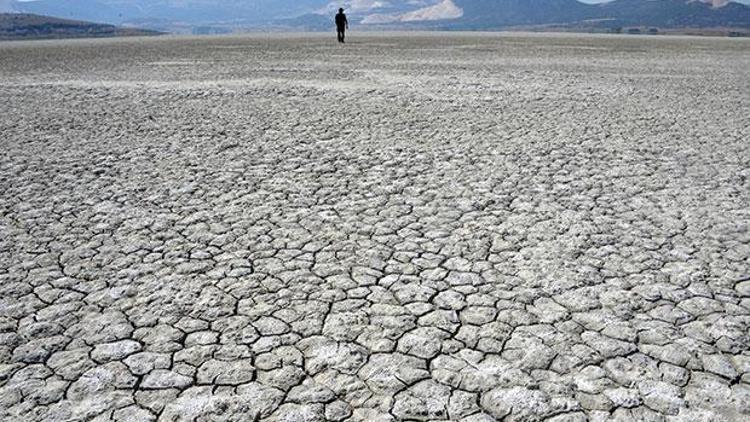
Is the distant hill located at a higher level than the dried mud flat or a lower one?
higher

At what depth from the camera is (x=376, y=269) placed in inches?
164

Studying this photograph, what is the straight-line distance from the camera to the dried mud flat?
2854 millimetres

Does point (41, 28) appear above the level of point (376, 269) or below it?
above

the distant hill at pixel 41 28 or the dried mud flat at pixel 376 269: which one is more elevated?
the distant hill at pixel 41 28

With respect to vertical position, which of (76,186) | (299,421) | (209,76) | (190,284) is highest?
(209,76)

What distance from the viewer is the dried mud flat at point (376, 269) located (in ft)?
9.36

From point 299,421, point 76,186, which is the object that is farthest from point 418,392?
point 76,186

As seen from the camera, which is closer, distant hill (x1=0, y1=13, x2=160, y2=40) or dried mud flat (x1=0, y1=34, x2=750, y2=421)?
dried mud flat (x1=0, y1=34, x2=750, y2=421)

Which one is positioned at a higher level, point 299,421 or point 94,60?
point 94,60

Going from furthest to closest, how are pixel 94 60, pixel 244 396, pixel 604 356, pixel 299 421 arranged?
pixel 94 60, pixel 604 356, pixel 244 396, pixel 299 421

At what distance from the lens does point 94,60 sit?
21.3 metres

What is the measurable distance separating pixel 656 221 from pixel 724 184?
1738mm

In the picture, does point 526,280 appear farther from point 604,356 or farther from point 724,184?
point 724,184

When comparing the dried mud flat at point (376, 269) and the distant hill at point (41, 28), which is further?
the distant hill at point (41, 28)
